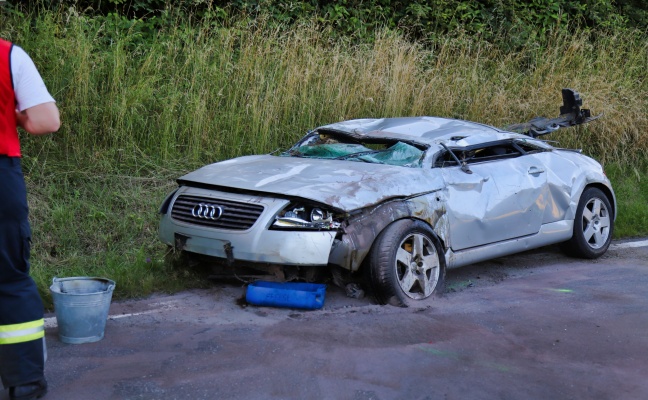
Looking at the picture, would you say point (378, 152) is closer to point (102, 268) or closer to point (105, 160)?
point (102, 268)

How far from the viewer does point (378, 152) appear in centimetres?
721

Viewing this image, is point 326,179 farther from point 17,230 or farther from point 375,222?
point 17,230

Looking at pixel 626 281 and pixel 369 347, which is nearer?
pixel 369 347

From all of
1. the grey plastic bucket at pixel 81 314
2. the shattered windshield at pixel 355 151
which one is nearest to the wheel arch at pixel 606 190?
the shattered windshield at pixel 355 151

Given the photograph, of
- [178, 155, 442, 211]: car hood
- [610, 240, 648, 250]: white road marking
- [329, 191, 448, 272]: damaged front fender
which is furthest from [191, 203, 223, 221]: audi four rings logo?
[610, 240, 648, 250]: white road marking

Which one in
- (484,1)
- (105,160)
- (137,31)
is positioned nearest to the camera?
(105,160)

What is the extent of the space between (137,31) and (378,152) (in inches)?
189

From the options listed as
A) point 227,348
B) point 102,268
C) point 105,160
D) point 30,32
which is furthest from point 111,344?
point 30,32

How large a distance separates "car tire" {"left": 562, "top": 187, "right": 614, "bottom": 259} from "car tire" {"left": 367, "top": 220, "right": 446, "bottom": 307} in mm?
2031

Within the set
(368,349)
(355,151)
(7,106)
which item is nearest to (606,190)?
(355,151)

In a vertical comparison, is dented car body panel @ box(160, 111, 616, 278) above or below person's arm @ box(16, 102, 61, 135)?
below

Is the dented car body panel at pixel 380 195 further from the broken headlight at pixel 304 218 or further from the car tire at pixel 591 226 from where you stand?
the car tire at pixel 591 226

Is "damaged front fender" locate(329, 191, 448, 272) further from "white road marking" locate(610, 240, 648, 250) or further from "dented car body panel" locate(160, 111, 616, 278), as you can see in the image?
"white road marking" locate(610, 240, 648, 250)

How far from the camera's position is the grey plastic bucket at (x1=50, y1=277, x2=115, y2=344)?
5.14 metres
